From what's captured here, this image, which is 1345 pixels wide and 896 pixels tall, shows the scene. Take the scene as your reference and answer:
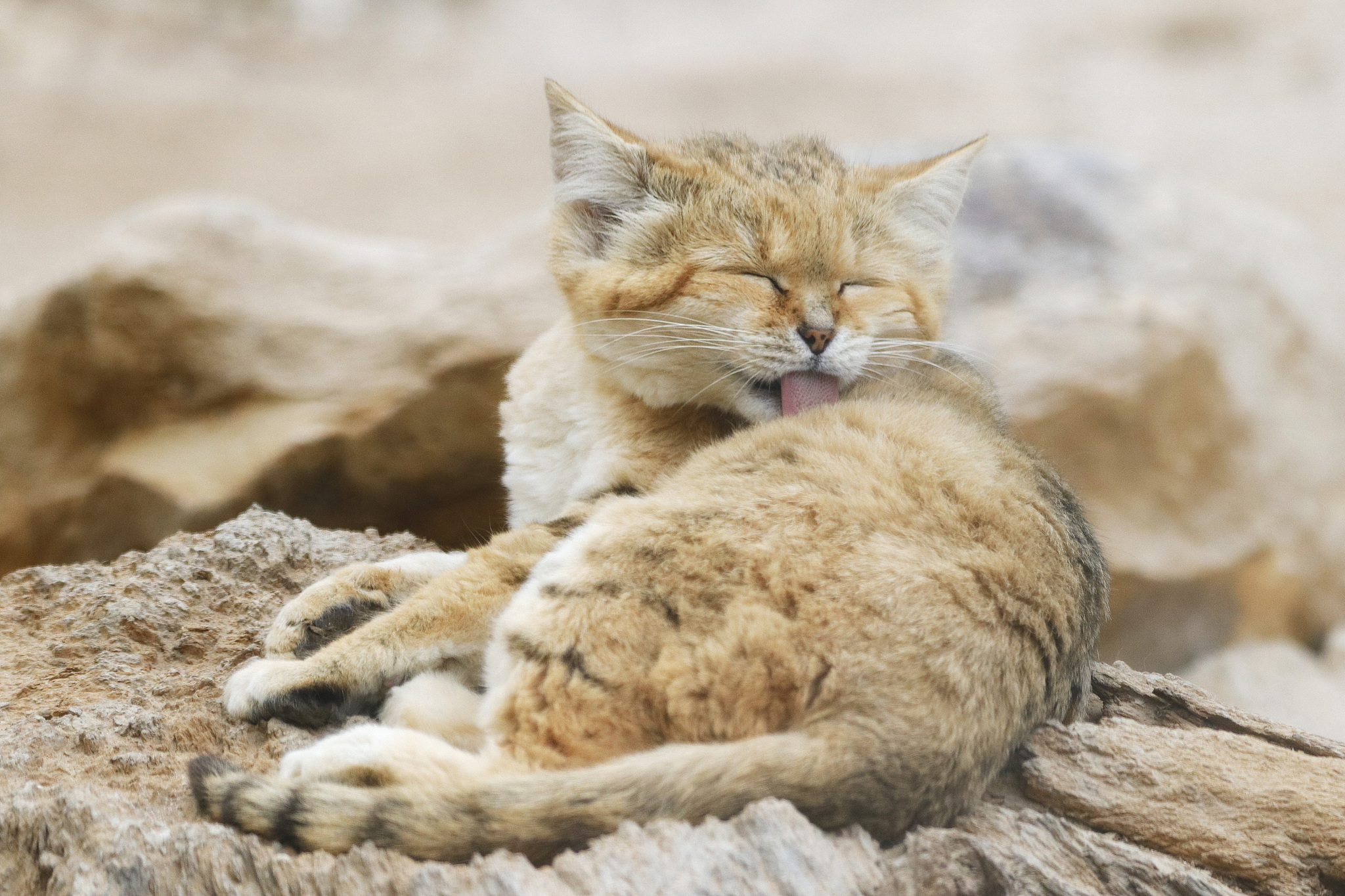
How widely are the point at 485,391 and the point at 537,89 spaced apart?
1063 centimetres

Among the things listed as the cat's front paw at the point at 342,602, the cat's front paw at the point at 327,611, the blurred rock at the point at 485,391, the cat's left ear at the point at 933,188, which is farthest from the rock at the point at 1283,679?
the cat's front paw at the point at 327,611

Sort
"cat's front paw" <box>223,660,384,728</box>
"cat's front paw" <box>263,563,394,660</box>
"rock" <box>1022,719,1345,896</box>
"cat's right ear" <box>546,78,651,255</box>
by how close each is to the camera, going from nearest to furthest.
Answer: "rock" <box>1022,719,1345,896</box> → "cat's front paw" <box>223,660,384,728</box> → "cat's front paw" <box>263,563,394,660</box> → "cat's right ear" <box>546,78,651,255</box>

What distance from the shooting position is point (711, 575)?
7.84 ft

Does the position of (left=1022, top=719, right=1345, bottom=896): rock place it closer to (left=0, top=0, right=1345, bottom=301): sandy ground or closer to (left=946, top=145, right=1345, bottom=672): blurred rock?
(left=946, top=145, right=1345, bottom=672): blurred rock

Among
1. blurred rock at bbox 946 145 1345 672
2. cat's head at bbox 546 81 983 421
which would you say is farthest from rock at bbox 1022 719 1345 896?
blurred rock at bbox 946 145 1345 672

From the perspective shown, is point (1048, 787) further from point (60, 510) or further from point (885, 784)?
point (60, 510)

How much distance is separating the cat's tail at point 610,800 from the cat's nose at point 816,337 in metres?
1.32

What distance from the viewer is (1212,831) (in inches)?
98.7

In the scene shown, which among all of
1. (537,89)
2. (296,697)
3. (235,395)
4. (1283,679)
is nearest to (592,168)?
(296,697)

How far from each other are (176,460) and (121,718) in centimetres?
451

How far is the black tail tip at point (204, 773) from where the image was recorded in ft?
7.44

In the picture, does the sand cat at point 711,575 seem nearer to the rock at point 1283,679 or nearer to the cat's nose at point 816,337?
the cat's nose at point 816,337

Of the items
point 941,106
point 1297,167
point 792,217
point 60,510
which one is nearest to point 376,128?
point 941,106

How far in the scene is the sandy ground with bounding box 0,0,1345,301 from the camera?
14.3 meters
